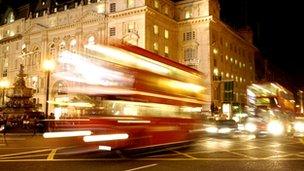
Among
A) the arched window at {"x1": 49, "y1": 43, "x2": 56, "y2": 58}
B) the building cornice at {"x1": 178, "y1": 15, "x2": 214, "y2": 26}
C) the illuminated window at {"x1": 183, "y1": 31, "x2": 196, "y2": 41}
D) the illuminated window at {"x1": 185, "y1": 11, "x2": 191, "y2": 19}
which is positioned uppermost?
the illuminated window at {"x1": 185, "y1": 11, "x2": 191, "y2": 19}

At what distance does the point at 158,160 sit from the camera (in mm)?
15000

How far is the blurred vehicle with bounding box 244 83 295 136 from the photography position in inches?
1253

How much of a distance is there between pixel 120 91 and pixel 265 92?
887 inches

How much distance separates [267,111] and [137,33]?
28916 millimetres

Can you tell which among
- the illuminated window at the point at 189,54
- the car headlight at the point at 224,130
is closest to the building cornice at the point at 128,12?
the illuminated window at the point at 189,54

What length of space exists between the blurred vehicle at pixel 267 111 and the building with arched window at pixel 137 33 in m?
17.0

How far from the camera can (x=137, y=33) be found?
57406mm

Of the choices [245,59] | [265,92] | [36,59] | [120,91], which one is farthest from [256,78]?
[120,91]

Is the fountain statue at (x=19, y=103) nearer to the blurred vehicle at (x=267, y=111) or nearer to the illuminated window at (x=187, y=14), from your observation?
the blurred vehicle at (x=267, y=111)

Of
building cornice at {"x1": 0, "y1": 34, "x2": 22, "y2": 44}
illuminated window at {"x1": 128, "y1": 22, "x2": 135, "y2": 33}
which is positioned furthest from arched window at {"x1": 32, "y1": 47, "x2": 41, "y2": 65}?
illuminated window at {"x1": 128, "y1": 22, "x2": 135, "y2": 33}

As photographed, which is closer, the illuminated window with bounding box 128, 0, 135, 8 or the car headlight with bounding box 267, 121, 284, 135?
the car headlight with bounding box 267, 121, 284, 135

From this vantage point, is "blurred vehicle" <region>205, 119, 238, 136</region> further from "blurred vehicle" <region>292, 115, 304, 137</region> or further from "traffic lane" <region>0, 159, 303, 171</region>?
"traffic lane" <region>0, 159, 303, 171</region>

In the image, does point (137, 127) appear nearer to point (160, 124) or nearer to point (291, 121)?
point (160, 124)

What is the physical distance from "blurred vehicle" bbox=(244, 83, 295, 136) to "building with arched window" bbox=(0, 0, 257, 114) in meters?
17.0
